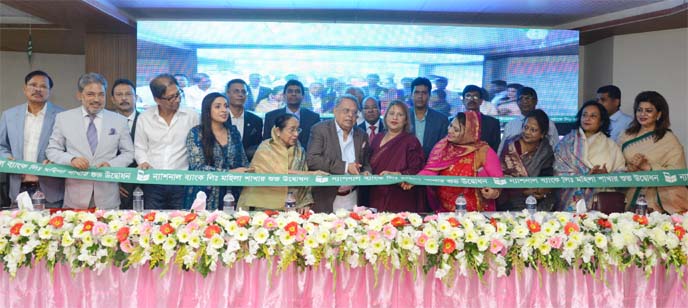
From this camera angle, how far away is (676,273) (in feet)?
9.40

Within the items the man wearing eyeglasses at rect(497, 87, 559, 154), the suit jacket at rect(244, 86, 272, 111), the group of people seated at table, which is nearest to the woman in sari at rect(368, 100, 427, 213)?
the group of people seated at table

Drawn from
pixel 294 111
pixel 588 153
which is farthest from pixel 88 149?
pixel 588 153

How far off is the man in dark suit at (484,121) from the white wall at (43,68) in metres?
5.07

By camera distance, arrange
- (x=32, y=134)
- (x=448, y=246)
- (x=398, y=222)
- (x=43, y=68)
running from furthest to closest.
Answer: (x=43, y=68)
(x=32, y=134)
(x=398, y=222)
(x=448, y=246)

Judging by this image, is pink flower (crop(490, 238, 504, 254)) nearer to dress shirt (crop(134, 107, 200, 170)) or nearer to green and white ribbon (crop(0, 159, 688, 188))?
green and white ribbon (crop(0, 159, 688, 188))

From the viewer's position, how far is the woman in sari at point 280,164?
4398 mm

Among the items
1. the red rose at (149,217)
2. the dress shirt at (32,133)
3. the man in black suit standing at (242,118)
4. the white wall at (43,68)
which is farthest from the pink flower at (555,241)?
the white wall at (43,68)

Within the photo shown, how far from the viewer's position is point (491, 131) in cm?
539

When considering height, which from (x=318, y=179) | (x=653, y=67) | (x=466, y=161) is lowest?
(x=318, y=179)

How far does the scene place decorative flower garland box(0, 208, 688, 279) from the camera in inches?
105

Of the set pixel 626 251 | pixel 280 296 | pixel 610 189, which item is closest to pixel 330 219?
pixel 280 296

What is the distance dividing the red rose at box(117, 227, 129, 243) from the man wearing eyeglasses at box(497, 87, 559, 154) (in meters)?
3.20

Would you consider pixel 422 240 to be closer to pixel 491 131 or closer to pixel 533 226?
pixel 533 226

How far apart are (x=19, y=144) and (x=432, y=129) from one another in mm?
3113
